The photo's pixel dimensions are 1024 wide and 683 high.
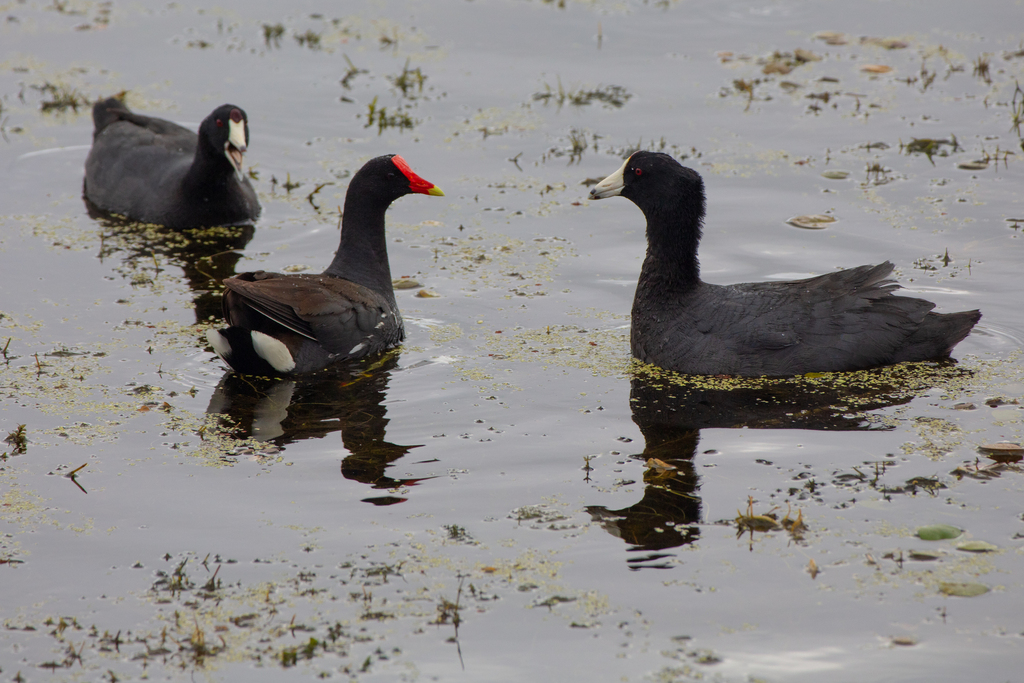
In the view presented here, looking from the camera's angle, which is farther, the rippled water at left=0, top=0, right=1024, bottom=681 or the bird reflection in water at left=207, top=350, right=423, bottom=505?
the bird reflection in water at left=207, top=350, right=423, bottom=505

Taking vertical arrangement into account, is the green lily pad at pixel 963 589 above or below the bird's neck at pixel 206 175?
below

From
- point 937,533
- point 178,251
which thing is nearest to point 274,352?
point 178,251

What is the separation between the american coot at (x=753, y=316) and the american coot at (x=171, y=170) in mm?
3611

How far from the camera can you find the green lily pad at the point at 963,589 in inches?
163

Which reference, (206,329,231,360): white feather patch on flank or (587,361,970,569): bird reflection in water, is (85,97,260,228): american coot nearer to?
(206,329,231,360): white feather patch on flank

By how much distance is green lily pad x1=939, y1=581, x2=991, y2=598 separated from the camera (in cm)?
413

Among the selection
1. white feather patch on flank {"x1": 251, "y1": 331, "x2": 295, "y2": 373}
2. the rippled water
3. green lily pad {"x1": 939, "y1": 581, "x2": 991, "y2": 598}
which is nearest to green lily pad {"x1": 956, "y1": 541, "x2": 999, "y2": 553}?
the rippled water

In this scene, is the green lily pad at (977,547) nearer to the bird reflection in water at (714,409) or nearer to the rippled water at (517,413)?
Result: the rippled water at (517,413)

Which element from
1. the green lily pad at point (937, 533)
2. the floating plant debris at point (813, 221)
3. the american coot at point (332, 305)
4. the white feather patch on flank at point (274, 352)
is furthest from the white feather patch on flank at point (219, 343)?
the floating plant debris at point (813, 221)

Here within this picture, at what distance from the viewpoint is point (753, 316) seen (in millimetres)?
6238

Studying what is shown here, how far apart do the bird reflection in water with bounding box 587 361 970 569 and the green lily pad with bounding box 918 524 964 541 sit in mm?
910

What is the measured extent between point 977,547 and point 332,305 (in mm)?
3735

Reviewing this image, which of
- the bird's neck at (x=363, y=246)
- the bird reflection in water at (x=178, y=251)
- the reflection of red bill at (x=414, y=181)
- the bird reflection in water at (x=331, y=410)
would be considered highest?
the reflection of red bill at (x=414, y=181)

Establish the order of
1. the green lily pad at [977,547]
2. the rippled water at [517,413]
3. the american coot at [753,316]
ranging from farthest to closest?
the american coot at [753,316] → the green lily pad at [977,547] → the rippled water at [517,413]
